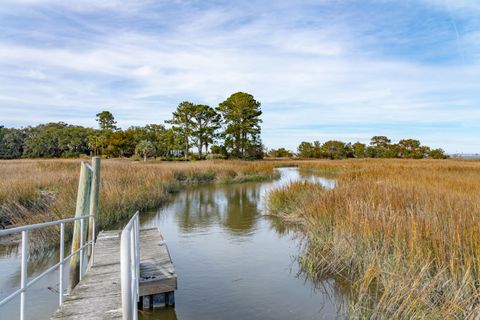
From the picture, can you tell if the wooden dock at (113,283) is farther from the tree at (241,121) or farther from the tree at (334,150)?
the tree at (334,150)

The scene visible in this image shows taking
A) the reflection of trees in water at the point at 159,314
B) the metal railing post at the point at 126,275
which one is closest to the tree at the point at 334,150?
the reflection of trees in water at the point at 159,314

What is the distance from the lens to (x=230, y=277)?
5.75m

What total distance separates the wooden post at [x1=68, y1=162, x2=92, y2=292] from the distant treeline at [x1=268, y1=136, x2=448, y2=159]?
5511 cm

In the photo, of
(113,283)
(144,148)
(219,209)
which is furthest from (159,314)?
(144,148)

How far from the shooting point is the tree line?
54.8 m

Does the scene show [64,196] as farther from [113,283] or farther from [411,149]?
[411,149]

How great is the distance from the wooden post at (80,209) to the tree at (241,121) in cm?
3821

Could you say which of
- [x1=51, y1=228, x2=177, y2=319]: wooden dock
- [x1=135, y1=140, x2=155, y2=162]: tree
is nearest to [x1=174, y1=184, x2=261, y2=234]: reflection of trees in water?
[x1=51, y1=228, x2=177, y2=319]: wooden dock

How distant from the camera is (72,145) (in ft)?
162

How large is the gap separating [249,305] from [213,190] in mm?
13580

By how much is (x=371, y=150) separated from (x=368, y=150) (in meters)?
0.46

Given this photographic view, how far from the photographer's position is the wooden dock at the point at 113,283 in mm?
3142

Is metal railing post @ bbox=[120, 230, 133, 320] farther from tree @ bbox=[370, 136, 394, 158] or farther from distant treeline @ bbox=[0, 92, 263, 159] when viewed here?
tree @ bbox=[370, 136, 394, 158]

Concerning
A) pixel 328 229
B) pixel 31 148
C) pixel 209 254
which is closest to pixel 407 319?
pixel 328 229
